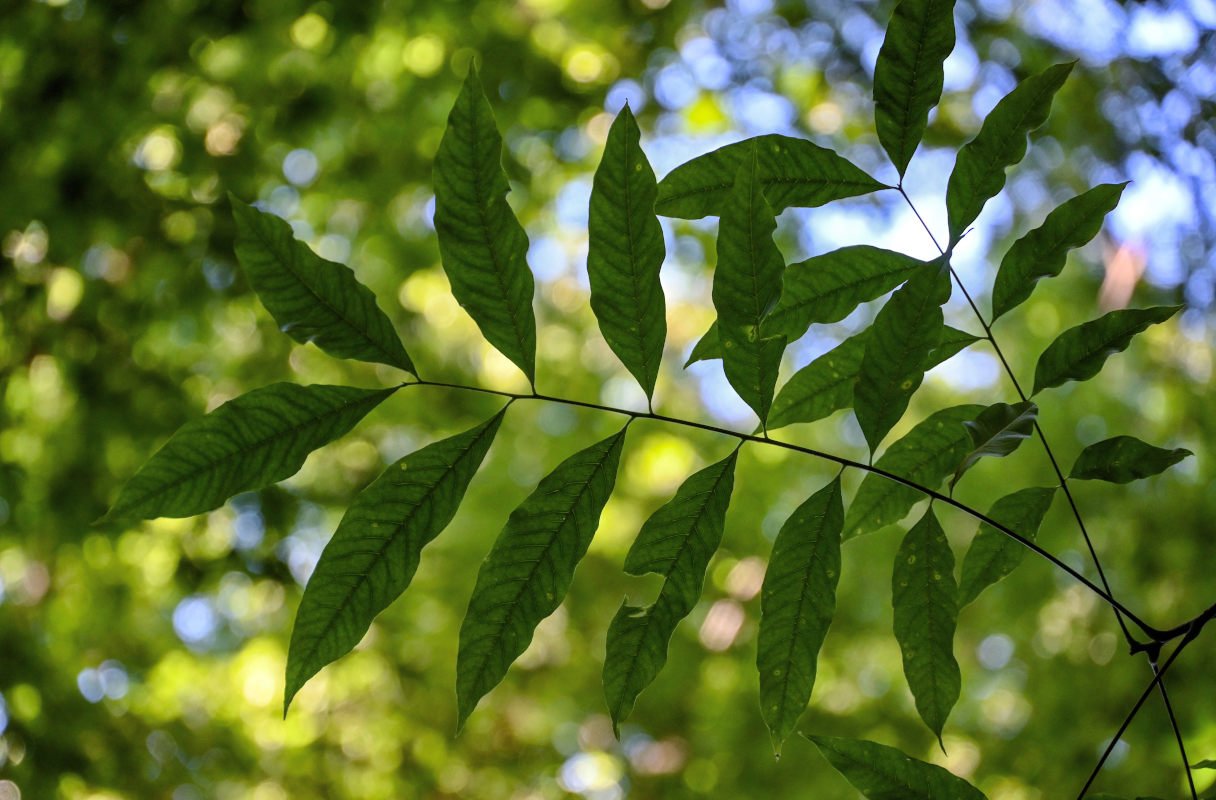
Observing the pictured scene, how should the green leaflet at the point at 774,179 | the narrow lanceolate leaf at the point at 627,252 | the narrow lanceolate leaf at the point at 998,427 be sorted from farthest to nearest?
the green leaflet at the point at 774,179 → the narrow lanceolate leaf at the point at 627,252 → the narrow lanceolate leaf at the point at 998,427

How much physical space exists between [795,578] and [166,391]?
251 centimetres

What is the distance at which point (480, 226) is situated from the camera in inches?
31.4

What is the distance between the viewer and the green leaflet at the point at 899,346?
0.72 m

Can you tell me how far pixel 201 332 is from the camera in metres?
2.91

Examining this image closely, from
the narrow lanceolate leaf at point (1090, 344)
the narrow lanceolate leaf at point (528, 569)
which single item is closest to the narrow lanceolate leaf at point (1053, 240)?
the narrow lanceolate leaf at point (1090, 344)

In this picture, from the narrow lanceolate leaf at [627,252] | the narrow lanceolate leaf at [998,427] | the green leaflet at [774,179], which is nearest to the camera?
the narrow lanceolate leaf at [998,427]

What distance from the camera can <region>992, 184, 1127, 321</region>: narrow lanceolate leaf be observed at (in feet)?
2.77

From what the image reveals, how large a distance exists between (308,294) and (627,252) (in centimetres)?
31

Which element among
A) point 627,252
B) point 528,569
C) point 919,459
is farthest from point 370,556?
point 919,459

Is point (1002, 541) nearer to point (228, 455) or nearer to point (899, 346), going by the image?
point (899, 346)

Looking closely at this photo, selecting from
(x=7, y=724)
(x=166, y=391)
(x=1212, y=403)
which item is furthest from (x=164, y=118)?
(x=1212, y=403)

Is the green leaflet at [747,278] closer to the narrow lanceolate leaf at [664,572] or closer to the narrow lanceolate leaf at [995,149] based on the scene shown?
the narrow lanceolate leaf at [664,572]

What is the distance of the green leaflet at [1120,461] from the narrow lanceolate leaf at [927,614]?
6.0 inches

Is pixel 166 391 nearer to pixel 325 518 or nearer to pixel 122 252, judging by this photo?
pixel 122 252
